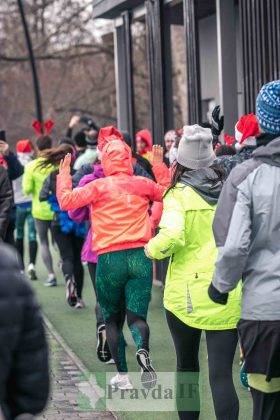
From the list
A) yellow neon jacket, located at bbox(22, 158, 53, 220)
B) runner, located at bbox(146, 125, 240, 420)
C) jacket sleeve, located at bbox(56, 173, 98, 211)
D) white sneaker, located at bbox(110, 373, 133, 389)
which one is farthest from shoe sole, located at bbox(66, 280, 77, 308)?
runner, located at bbox(146, 125, 240, 420)

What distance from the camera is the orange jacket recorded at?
7285mm

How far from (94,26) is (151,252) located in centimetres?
3272

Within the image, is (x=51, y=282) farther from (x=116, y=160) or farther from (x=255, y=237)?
(x=255, y=237)

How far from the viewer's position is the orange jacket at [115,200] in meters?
7.29

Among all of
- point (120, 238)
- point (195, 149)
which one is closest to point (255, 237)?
point (195, 149)

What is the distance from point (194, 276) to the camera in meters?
5.66

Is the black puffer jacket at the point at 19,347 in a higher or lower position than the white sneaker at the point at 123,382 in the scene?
higher

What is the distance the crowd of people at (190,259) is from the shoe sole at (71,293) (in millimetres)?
2537

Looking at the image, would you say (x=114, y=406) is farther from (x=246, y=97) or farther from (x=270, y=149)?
(x=246, y=97)

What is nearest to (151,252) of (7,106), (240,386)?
(240,386)

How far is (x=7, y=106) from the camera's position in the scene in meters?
46.8

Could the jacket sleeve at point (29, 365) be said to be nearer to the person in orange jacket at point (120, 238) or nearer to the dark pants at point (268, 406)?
the dark pants at point (268, 406)

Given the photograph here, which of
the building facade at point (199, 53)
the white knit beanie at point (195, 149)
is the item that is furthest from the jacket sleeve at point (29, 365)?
the building facade at point (199, 53)

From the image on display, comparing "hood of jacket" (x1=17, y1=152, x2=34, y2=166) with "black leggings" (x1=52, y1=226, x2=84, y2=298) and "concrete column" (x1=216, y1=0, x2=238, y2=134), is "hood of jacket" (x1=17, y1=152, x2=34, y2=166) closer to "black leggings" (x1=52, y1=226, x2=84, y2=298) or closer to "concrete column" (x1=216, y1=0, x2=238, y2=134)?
"black leggings" (x1=52, y1=226, x2=84, y2=298)
